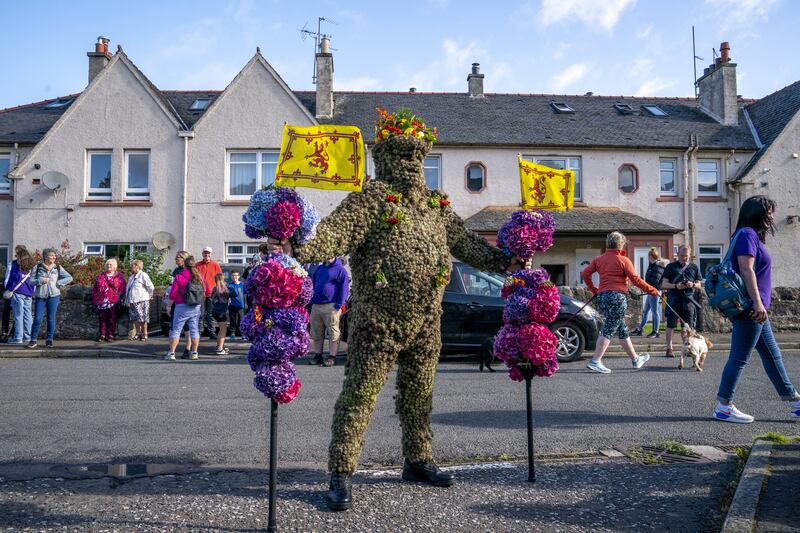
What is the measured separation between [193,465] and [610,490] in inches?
111

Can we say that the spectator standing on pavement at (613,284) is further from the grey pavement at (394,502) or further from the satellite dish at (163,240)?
the satellite dish at (163,240)

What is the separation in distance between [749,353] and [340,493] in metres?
4.04

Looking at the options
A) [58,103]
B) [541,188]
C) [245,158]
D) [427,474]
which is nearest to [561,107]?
[245,158]

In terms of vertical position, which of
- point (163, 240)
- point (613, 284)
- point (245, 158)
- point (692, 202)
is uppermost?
point (245, 158)

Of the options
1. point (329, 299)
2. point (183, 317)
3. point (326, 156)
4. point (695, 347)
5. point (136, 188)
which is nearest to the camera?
point (326, 156)

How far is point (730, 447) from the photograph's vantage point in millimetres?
5031

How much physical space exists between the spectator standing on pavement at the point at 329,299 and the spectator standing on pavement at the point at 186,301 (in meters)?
1.99

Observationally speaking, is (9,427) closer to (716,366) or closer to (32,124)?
(716,366)

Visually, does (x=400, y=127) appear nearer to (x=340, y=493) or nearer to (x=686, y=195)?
(x=340, y=493)

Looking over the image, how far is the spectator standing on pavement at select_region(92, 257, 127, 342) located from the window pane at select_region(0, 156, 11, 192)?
12.2m

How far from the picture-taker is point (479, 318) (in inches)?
406

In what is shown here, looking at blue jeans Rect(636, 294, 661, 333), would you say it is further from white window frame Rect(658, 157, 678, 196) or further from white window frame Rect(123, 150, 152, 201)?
white window frame Rect(123, 150, 152, 201)

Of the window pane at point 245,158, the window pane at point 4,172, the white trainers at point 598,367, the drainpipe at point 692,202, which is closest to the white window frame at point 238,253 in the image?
the window pane at point 245,158

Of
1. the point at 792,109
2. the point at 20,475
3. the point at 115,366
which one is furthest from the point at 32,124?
the point at 792,109
